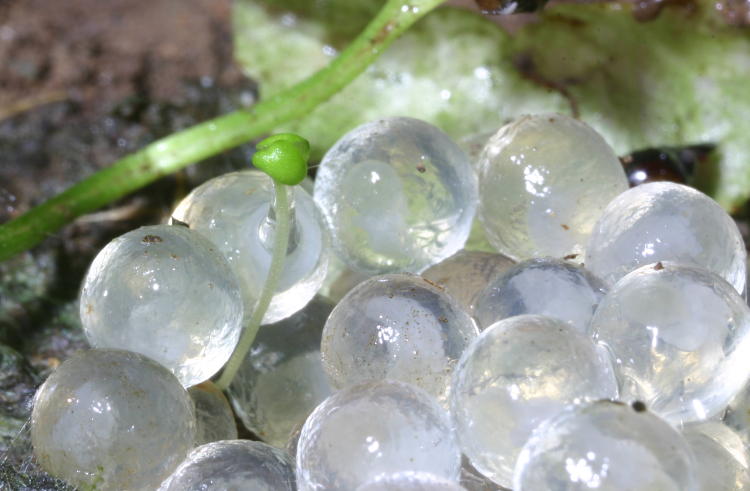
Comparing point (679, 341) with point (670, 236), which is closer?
point (679, 341)

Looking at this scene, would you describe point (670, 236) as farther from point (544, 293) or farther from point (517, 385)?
point (517, 385)

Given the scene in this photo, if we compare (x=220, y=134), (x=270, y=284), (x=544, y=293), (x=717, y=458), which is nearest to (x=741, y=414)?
(x=717, y=458)

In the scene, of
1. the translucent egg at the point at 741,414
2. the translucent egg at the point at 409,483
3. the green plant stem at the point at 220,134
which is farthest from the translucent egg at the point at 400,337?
the green plant stem at the point at 220,134

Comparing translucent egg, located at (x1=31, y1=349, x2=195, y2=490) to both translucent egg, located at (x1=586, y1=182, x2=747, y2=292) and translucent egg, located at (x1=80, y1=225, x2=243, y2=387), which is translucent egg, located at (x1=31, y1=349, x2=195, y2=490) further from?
translucent egg, located at (x1=586, y1=182, x2=747, y2=292)

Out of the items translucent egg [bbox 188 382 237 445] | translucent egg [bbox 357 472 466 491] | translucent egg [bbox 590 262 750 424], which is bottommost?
translucent egg [bbox 188 382 237 445]

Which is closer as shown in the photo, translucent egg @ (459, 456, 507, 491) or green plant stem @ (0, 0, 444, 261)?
translucent egg @ (459, 456, 507, 491)

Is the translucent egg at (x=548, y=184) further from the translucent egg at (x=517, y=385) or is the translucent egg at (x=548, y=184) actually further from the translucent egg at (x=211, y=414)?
the translucent egg at (x=211, y=414)

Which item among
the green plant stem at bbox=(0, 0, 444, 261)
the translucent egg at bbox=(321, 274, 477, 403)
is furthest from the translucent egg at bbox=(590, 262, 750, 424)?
the green plant stem at bbox=(0, 0, 444, 261)

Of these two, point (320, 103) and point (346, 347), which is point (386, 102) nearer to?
point (320, 103)
